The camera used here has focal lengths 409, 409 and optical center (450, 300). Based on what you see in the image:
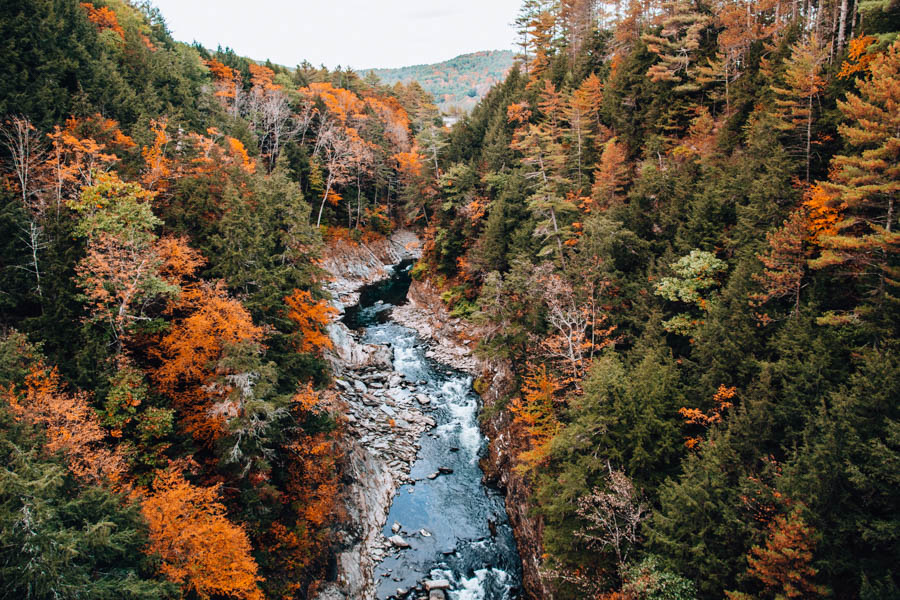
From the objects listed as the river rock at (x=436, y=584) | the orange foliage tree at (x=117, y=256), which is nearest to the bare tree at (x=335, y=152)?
the orange foliage tree at (x=117, y=256)

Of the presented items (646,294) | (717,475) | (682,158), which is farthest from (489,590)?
(682,158)

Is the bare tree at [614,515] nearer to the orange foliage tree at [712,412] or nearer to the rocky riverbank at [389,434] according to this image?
the orange foliage tree at [712,412]

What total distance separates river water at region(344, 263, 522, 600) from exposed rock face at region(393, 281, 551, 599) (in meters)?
0.87

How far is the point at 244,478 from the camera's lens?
1748cm

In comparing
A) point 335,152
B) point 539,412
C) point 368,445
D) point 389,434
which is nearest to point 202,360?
point 368,445

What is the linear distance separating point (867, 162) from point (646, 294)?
32.9 feet

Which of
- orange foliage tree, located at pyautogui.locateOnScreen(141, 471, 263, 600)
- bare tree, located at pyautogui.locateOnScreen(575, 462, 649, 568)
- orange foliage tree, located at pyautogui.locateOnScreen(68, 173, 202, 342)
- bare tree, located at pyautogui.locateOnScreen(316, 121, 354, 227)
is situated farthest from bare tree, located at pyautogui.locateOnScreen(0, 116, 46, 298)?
bare tree, located at pyautogui.locateOnScreen(316, 121, 354, 227)

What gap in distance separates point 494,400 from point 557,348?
11.6 metres

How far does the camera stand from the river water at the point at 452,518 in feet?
67.2

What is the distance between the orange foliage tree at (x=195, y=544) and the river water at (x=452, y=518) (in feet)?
27.7

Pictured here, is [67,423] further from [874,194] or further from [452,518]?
[874,194]

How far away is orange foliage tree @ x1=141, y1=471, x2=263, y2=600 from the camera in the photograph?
42.4 feet

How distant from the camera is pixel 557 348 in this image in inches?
840

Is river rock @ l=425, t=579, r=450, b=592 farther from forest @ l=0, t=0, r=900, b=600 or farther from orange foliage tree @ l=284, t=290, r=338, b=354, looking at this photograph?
orange foliage tree @ l=284, t=290, r=338, b=354
